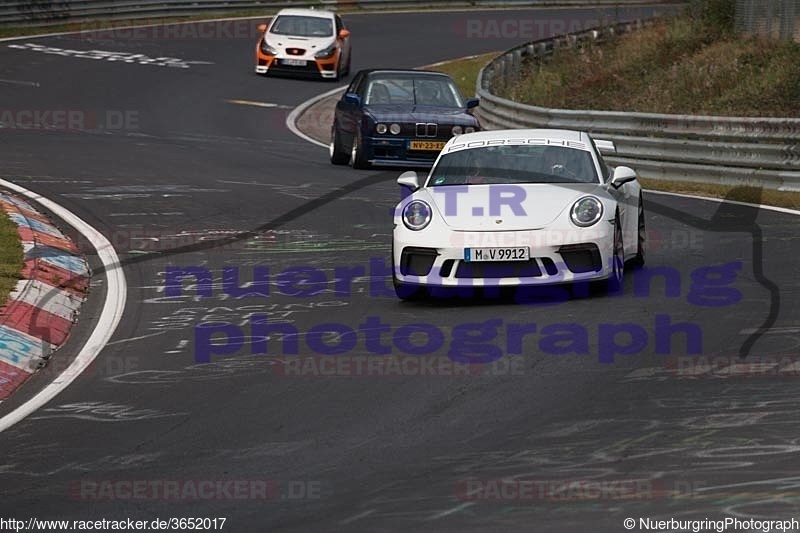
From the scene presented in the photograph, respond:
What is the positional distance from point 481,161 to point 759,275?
2.35 metres

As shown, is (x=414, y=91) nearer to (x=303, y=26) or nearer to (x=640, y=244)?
(x=640, y=244)

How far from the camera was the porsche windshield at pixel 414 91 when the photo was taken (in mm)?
21422

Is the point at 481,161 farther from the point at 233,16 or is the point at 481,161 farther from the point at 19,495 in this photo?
the point at 233,16

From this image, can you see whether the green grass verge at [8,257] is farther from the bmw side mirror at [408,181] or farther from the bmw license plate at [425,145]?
the bmw license plate at [425,145]

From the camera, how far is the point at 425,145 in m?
20.4

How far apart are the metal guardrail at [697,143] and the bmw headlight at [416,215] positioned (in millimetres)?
8005

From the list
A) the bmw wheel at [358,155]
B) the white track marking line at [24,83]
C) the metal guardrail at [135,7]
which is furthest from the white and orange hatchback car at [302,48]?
the bmw wheel at [358,155]

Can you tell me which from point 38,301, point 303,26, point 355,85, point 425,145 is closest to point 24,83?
point 303,26

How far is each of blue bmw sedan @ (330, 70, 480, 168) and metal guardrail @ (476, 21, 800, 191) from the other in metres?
1.65

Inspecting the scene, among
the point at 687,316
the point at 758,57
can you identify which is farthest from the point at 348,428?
the point at 758,57

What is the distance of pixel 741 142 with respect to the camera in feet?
62.1

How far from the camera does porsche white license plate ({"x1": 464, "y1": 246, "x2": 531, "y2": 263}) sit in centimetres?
1068

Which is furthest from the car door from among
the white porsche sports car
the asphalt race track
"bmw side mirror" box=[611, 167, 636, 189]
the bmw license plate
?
"bmw side mirror" box=[611, 167, 636, 189]

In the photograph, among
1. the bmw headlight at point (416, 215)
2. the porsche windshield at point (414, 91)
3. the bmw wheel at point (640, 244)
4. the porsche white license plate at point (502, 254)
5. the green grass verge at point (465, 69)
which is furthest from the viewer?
the green grass verge at point (465, 69)
